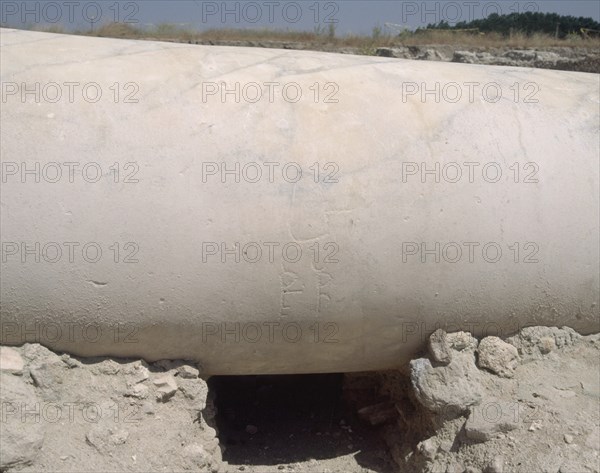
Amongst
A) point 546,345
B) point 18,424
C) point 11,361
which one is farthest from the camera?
point 546,345

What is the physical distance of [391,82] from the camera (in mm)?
3240

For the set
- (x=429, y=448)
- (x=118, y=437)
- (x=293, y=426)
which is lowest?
(x=293, y=426)

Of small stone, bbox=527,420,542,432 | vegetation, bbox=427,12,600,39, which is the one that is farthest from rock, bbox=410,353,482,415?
vegetation, bbox=427,12,600,39

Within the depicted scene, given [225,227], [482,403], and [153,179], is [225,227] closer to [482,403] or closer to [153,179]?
[153,179]

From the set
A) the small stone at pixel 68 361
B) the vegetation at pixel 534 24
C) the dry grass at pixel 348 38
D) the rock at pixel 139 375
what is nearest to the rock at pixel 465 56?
the dry grass at pixel 348 38

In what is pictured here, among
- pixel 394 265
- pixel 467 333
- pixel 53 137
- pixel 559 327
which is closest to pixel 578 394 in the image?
pixel 559 327

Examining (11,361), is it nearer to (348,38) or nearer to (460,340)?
(460,340)

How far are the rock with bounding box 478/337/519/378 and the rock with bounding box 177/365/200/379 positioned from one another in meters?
1.31

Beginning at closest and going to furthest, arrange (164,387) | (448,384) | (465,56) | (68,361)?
1. (68,361)
2. (164,387)
3. (448,384)
4. (465,56)

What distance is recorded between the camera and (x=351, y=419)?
13.3 ft

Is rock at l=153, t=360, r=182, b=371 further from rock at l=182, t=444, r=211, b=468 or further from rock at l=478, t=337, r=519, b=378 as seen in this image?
rock at l=478, t=337, r=519, b=378

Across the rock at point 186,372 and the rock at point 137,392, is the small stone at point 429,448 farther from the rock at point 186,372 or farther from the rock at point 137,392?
the rock at point 137,392

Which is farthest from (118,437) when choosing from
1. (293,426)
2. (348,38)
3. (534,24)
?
(534,24)

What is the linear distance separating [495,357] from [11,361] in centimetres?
209
